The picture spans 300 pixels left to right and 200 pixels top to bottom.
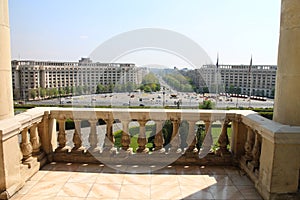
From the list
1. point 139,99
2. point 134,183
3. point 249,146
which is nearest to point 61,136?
point 134,183

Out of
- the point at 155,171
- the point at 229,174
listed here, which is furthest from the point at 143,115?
the point at 229,174

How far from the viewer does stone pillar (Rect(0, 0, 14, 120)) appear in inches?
142

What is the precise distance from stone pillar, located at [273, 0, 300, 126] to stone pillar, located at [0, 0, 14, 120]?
4.28 m

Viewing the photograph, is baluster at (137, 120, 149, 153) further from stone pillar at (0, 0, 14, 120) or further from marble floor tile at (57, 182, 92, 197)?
stone pillar at (0, 0, 14, 120)

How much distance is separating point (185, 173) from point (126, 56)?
4.20m

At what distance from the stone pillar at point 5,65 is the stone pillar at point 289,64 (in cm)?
428

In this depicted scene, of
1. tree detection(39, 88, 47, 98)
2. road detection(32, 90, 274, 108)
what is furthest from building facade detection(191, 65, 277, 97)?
tree detection(39, 88, 47, 98)

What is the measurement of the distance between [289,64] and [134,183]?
3.07m

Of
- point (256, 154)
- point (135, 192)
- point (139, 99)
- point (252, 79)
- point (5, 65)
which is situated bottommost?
point (135, 192)

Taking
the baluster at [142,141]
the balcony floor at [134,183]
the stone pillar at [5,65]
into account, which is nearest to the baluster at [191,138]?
the balcony floor at [134,183]

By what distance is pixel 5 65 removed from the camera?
369 cm

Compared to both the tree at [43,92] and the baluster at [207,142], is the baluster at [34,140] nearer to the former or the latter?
the baluster at [207,142]

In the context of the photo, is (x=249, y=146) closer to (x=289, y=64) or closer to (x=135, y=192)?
(x=289, y=64)

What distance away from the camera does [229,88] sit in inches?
2552
